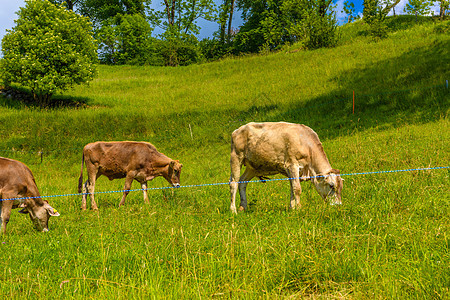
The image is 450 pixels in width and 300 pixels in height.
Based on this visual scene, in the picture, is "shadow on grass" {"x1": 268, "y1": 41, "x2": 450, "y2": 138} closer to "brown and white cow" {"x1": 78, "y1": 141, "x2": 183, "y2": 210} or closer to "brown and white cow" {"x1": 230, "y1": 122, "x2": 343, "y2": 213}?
"brown and white cow" {"x1": 78, "y1": 141, "x2": 183, "y2": 210}

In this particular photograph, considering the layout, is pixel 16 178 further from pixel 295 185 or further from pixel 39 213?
pixel 295 185

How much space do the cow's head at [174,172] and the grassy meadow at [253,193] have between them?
384 millimetres

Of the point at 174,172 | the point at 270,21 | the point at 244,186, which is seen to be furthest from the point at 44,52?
the point at 270,21

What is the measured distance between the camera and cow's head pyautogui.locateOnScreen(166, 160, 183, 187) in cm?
1173

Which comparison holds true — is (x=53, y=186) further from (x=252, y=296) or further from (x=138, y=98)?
(x=138, y=98)

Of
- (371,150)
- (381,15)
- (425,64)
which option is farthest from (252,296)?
(381,15)

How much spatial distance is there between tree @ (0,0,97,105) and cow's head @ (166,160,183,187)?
1912cm

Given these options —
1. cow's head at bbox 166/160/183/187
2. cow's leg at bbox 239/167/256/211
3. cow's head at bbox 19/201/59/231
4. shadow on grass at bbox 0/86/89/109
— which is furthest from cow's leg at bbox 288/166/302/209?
shadow on grass at bbox 0/86/89/109

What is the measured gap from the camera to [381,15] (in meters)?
34.9

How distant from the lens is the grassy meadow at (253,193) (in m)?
4.19

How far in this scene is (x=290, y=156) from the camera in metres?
8.15

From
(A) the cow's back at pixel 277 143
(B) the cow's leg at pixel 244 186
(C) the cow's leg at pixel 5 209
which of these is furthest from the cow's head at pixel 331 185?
(C) the cow's leg at pixel 5 209

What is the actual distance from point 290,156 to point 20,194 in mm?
5820

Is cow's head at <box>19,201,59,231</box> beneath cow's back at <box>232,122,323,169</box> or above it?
beneath
